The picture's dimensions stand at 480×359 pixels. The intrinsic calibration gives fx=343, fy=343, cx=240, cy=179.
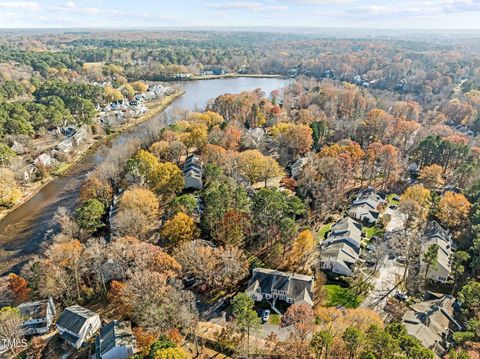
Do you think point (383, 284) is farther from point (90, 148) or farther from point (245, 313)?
point (90, 148)

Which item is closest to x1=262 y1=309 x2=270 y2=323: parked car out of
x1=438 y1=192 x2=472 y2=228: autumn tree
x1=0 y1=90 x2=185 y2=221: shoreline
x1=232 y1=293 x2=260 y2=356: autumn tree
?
x1=232 y1=293 x2=260 y2=356: autumn tree

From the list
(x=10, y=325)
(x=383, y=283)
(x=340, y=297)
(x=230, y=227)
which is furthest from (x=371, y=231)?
(x=10, y=325)

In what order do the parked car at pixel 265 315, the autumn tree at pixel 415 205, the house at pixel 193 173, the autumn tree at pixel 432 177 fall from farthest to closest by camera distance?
1. the house at pixel 193 173
2. the autumn tree at pixel 432 177
3. the autumn tree at pixel 415 205
4. the parked car at pixel 265 315

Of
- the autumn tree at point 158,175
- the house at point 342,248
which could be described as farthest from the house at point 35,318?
the house at point 342,248

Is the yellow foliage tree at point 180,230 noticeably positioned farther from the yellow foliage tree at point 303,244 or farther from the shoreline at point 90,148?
the shoreline at point 90,148

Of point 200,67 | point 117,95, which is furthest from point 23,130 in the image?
point 200,67
